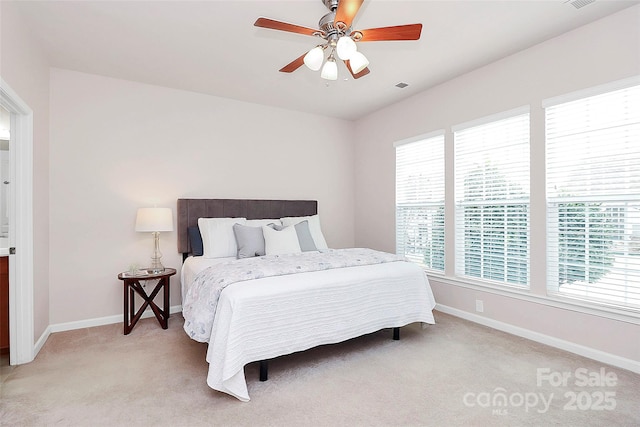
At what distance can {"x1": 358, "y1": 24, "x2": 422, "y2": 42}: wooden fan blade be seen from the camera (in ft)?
6.68

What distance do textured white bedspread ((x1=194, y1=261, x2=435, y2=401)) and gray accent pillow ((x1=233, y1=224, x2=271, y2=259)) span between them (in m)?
1.08

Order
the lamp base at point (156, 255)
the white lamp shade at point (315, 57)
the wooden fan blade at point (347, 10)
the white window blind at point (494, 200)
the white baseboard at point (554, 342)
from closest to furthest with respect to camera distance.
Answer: the wooden fan blade at point (347, 10), the white lamp shade at point (315, 57), the white baseboard at point (554, 342), the white window blind at point (494, 200), the lamp base at point (156, 255)

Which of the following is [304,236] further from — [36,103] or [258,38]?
[36,103]

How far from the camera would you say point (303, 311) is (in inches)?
95.8

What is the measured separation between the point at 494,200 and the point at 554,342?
4.60 ft

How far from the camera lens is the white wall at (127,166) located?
3.45 m

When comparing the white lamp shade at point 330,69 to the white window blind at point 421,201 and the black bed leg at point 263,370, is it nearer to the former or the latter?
the white window blind at point 421,201

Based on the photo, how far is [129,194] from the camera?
376 centimetres

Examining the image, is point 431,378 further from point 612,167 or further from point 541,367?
point 612,167

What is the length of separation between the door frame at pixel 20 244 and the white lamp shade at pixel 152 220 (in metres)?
0.92

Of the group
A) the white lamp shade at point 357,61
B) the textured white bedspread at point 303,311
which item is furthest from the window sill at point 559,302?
the white lamp shade at point 357,61

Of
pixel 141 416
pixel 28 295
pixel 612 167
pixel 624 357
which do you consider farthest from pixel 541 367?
pixel 28 295

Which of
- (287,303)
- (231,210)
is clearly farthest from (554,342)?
(231,210)

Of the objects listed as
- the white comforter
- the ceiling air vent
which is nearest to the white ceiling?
the ceiling air vent
